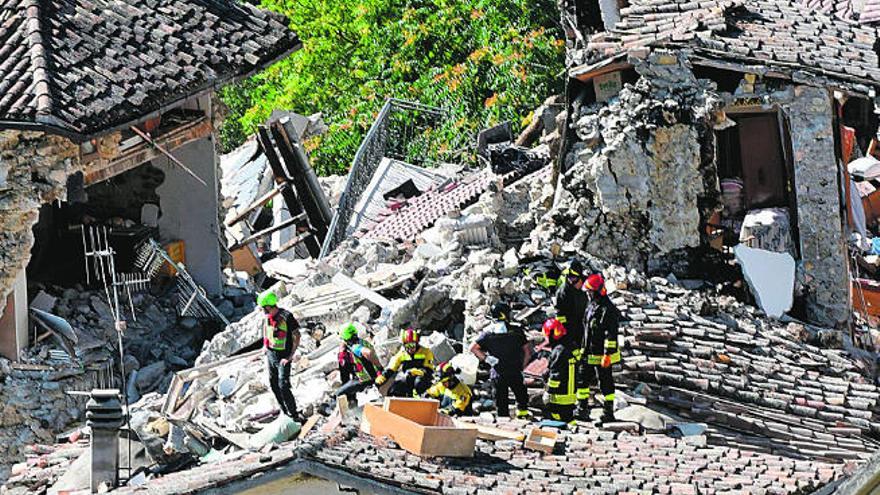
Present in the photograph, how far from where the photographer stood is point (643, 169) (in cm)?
2988

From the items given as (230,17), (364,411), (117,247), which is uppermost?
(230,17)

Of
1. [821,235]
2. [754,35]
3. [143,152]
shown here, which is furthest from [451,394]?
[143,152]

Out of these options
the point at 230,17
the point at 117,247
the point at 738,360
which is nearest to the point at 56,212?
the point at 117,247

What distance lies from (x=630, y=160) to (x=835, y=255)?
2.64 m

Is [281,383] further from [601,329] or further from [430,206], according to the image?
[430,206]

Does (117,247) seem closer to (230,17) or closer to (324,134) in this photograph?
(230,17)

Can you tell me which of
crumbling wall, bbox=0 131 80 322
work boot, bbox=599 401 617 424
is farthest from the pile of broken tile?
crumbling wall, bbox=0 131 80 322

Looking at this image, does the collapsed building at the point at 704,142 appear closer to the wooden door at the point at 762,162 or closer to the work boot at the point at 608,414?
the wooden door at the point at 762,162

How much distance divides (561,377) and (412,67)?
23105 mm

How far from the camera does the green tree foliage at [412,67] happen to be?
45.1 metres

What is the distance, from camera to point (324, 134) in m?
46.7

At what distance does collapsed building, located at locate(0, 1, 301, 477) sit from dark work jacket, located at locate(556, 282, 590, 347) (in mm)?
6876

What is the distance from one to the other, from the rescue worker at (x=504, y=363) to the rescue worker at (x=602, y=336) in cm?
69

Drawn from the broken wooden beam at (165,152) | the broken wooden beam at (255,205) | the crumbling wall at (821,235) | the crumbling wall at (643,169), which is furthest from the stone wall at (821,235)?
the broken wooden beam at (255,205)
